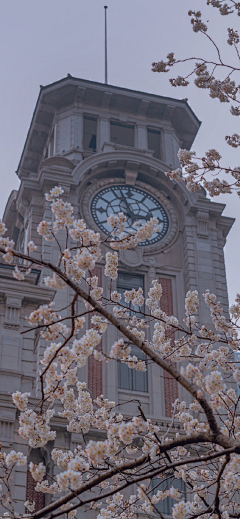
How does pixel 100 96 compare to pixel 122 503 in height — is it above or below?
above

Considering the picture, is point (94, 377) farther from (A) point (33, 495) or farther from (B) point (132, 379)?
(A) point (33, 495)

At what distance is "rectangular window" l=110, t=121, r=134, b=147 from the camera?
1711 inches

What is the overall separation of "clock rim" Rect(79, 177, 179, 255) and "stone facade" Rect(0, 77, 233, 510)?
48 millimetres

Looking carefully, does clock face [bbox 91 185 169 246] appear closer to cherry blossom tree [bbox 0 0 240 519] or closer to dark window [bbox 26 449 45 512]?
dark window [bbox 26 449 45 512]

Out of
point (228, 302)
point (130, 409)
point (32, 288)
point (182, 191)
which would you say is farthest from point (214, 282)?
point (32, 288)

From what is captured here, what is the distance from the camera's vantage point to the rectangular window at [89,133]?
141 ft

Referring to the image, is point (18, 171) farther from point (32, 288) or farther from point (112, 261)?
point (112, 261)

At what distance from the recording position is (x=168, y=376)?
109 ft

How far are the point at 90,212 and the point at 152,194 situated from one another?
12.5 feet

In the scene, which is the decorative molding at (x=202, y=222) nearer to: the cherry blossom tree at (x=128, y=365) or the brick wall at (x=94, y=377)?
the brick wall at (x=94, y=377)

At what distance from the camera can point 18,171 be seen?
46.6m

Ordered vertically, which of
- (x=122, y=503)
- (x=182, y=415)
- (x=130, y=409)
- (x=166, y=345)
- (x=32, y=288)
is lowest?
(x=122, y=503)

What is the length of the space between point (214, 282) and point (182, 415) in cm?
2158

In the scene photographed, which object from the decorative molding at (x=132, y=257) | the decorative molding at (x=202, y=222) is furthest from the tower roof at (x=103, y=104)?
the decorative molding at (x=132, y=257)
